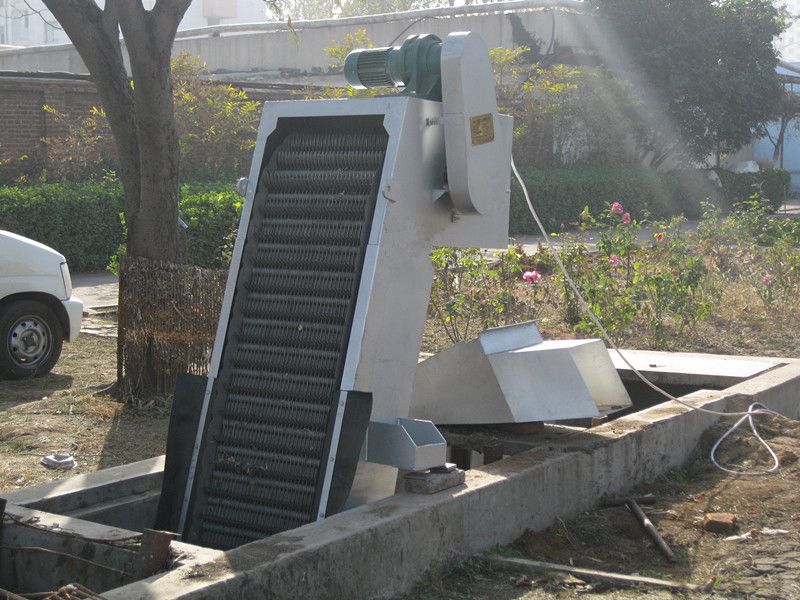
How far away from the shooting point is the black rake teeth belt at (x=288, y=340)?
464cm

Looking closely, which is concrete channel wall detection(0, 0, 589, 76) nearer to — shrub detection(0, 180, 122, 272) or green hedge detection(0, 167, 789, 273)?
green hedge detection(0, 167, 789, 273)

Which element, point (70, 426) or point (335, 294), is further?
point (70, 426)

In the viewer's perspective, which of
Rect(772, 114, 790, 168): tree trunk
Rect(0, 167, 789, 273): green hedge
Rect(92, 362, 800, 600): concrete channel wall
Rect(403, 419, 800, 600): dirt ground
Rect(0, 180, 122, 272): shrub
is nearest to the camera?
Rect(92, 362, 800, 600): concrete channel wall

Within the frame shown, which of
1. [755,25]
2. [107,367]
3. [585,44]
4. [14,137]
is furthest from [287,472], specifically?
[755,25]

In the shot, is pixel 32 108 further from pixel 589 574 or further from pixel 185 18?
pixel 185 18

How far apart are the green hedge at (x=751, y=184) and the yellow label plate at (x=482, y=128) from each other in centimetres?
3138

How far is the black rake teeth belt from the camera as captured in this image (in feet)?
15.2

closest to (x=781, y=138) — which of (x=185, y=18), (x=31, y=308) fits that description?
(x=31, y=308)

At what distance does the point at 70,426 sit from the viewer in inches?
313

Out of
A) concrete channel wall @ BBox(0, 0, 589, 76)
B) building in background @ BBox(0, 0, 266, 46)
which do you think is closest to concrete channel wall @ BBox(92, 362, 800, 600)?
concrete channel wall @ BBox(0, 0, 589, 76)

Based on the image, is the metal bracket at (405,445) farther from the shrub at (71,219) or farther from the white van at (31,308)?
the shrub at (71,219)

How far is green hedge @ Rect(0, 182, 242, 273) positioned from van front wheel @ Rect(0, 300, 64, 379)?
5.70m

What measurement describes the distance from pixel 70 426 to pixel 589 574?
4.62m

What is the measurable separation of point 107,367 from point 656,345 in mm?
5087
